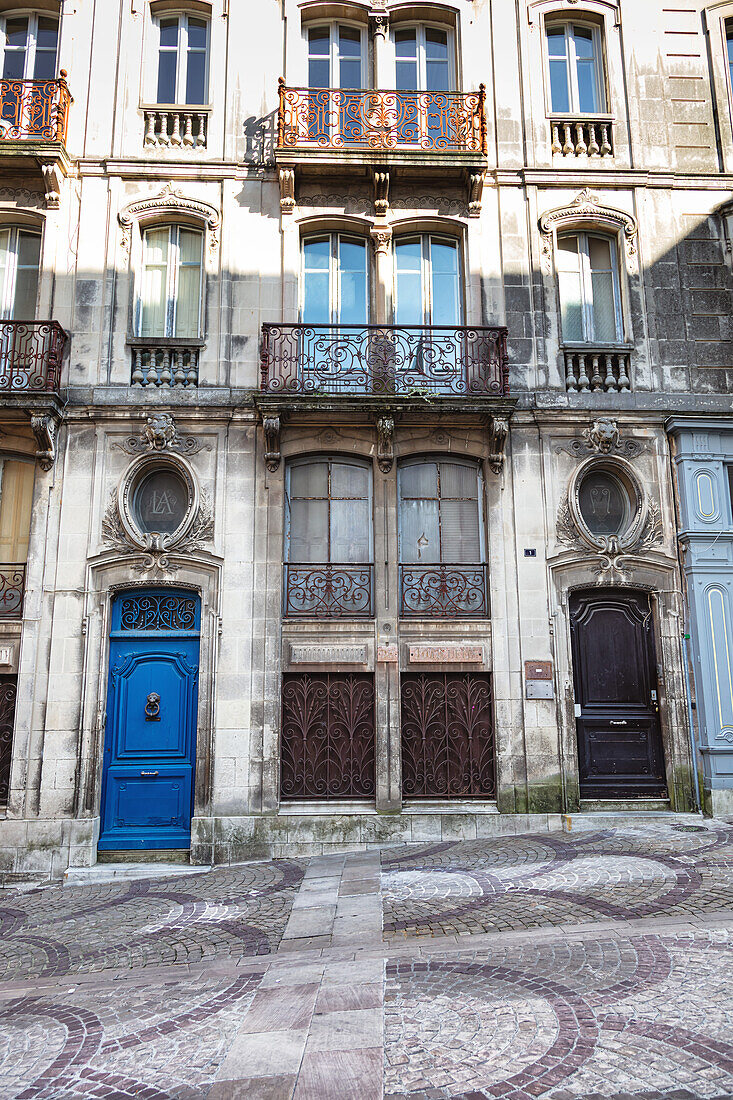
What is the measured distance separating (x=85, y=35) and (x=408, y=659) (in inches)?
427

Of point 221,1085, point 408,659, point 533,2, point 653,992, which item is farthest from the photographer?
point 533,2

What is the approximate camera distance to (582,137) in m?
11.8

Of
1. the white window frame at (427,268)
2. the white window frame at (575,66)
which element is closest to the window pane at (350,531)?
the white window frame at (427,268)

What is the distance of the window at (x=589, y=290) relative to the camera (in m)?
11.4

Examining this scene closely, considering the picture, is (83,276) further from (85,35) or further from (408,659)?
(408,659)

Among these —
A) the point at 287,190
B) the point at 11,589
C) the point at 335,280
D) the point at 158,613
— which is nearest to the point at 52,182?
the point at 287,190

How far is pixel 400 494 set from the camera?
10.8 m

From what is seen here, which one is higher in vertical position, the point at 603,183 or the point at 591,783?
the point at 603,183

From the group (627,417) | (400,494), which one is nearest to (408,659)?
(400,494)

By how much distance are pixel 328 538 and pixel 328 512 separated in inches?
15.2

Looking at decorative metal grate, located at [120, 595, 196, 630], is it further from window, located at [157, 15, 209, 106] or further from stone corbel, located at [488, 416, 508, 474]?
window, located at [157, 15, 209, 106]

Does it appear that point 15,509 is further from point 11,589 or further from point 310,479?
point 310,479

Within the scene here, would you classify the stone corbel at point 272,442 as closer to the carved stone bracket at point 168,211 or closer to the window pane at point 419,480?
the window pane at point 419,480

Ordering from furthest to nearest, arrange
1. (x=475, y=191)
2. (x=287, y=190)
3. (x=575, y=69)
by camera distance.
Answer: (x=575, y=69)
(x=475, y=191)
(x=287, y=190)
